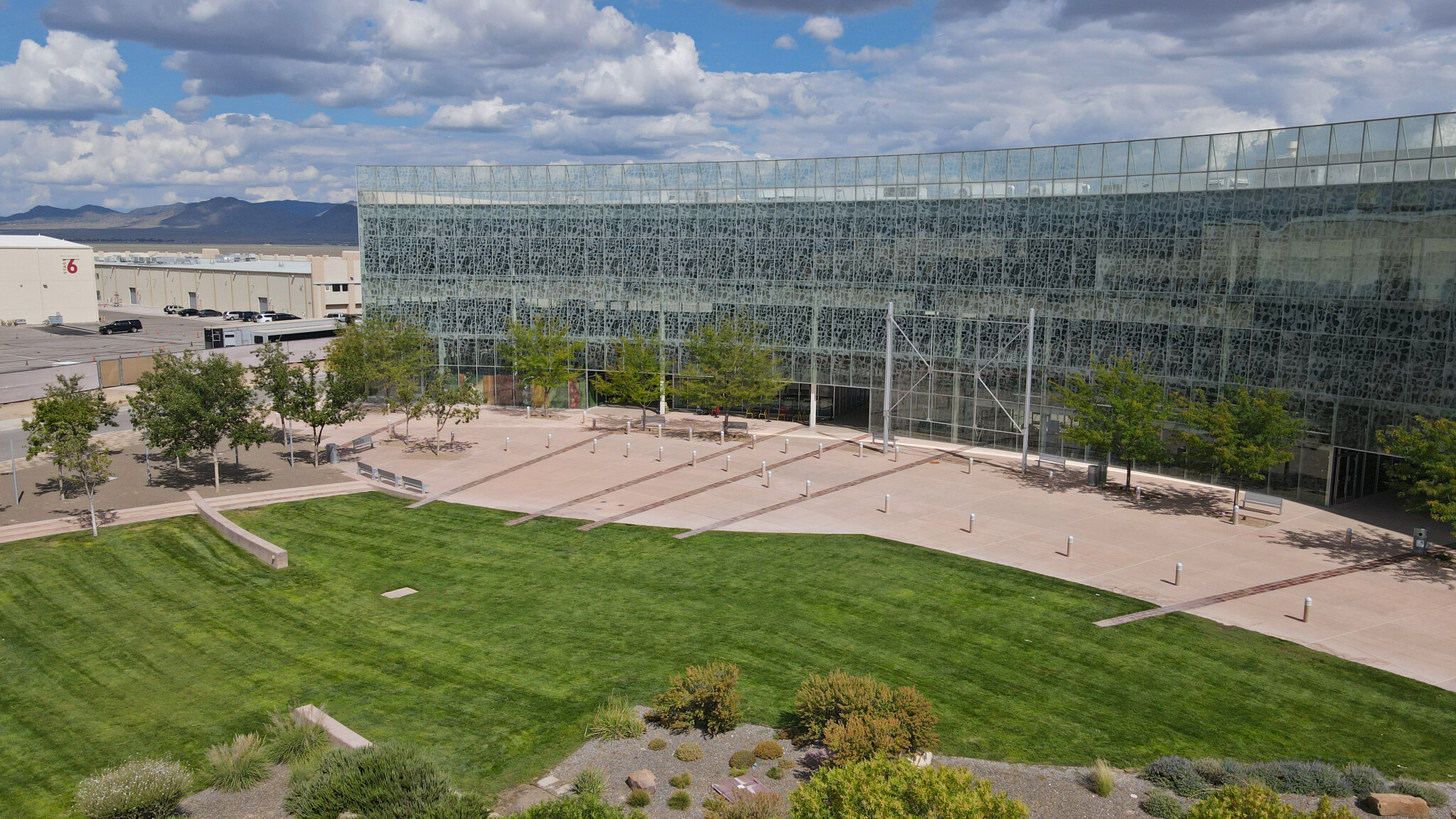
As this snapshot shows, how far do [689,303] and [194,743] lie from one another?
3686cm

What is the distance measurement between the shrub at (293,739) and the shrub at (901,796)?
898 cm

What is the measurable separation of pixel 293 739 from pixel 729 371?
31.6m

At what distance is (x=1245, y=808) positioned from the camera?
1276cm

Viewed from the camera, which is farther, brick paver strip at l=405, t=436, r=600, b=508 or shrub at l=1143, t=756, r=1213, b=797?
brick paver strip at l=405, t=436, r=600, b=508

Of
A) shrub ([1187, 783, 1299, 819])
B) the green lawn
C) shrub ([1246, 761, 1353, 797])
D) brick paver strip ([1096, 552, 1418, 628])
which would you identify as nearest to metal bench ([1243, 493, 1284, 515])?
brick paver strip ([1096, 552, 1418, 628])

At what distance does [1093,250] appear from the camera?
4156 cm

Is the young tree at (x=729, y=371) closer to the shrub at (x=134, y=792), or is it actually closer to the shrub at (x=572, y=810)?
the shrub at (x=134, y=792)

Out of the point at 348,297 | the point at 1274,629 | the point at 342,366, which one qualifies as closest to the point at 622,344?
the point at 342,366

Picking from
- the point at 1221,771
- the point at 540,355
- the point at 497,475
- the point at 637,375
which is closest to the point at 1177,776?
the point at 1221,771

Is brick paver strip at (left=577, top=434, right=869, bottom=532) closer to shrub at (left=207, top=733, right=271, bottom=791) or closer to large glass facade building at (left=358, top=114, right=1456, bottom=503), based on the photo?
large glass facade building at (left=358, top=114, right=1456, bottom=503)

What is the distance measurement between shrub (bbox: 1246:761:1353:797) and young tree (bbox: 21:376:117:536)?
31351mm

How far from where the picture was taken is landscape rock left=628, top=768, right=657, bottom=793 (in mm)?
16172

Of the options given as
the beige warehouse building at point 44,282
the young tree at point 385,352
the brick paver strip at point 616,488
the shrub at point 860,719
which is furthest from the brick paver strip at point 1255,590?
the beige warehouse building at point 44,282

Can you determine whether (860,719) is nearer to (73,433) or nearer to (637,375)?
(73,433)
